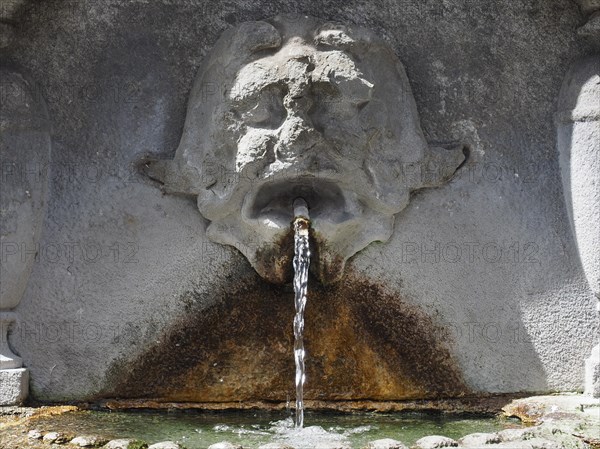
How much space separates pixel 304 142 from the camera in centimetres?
290

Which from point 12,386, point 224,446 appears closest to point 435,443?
point 224,446

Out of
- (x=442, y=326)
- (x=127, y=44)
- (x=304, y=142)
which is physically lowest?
(x=442, y=326)

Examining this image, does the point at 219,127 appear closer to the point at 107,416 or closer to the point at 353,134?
the point at 353,134

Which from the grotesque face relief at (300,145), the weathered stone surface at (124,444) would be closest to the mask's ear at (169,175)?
the grotesque face relief at (300,145)

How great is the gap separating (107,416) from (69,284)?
0.40 meters

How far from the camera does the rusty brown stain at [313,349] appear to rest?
10.3ft

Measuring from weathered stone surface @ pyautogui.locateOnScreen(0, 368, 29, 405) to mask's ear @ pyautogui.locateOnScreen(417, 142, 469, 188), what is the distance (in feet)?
4.16

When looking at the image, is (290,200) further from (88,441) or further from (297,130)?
(88,441)

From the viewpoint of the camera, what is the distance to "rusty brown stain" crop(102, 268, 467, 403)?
10.3 feet

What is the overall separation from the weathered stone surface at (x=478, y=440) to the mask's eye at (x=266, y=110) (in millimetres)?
980

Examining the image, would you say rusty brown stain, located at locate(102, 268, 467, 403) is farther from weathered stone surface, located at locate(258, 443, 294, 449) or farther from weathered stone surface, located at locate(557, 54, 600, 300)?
weathered stone surface, located at locate(258, 443, 294, 449)

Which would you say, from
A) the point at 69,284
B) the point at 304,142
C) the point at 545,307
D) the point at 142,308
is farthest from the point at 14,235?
the point at 545,307

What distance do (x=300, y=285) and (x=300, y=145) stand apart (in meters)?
0.43

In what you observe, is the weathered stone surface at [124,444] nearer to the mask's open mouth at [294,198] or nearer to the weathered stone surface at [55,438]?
the weathered stone surface at [55,438]
